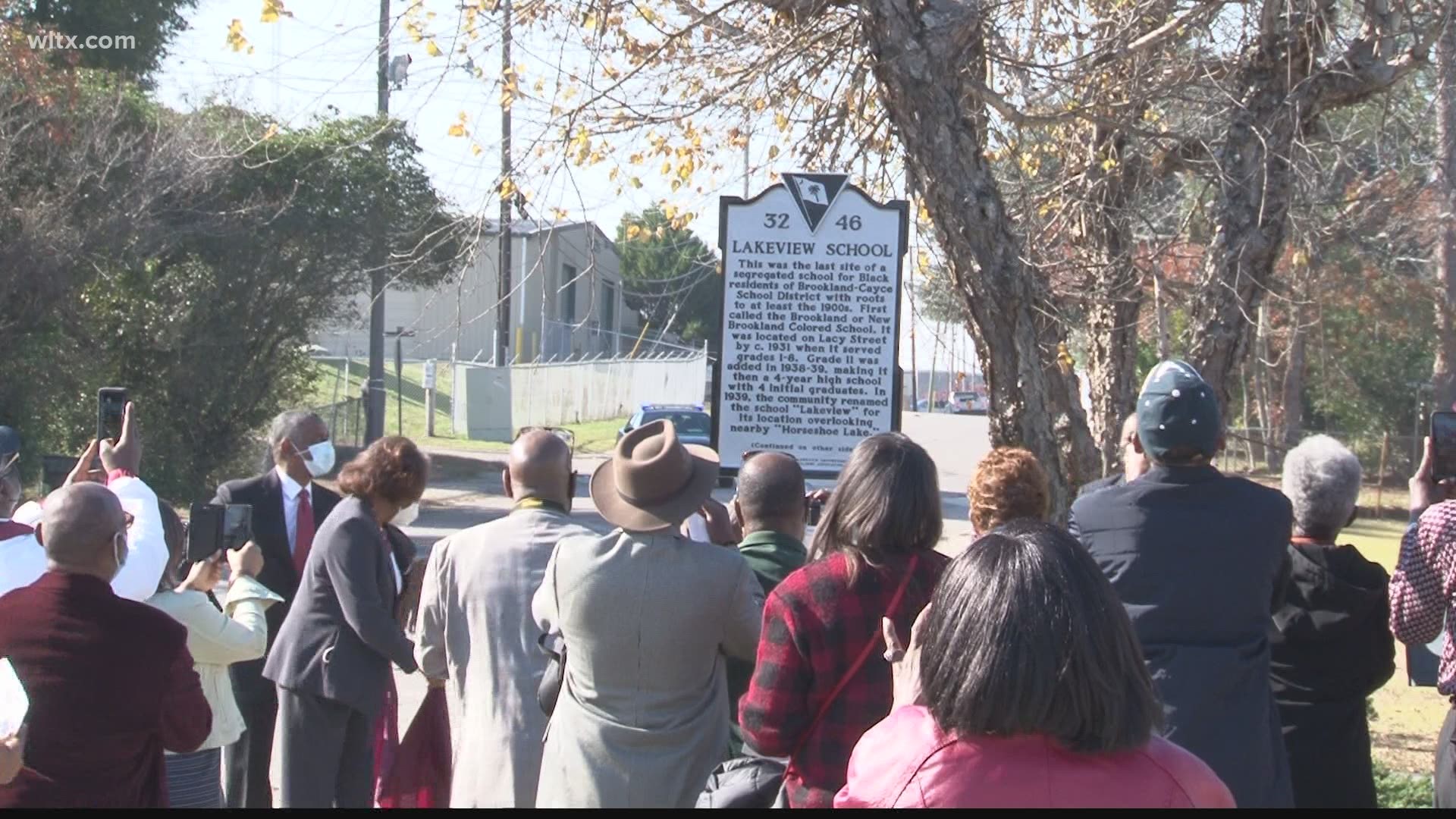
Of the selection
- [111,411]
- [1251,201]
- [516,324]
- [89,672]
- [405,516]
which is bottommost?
[89,672]

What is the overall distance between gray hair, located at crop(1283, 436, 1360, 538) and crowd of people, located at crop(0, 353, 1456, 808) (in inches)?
0.5

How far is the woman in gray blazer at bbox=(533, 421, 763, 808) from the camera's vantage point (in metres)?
3.73

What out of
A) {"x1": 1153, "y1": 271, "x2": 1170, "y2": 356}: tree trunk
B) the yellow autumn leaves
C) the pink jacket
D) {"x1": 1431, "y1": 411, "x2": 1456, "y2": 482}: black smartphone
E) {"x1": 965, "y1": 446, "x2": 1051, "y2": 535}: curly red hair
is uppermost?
the yellow autumn leaves

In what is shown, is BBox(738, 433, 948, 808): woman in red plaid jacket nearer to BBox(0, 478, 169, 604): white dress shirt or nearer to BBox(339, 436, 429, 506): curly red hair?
BBox(0, 478, 169, 604): white dress shirt

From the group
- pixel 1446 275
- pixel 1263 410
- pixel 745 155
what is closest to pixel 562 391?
pixel 1263 410

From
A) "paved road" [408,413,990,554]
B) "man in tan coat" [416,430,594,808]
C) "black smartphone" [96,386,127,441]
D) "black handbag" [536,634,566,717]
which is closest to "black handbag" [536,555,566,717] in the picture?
"black handbag" [536,634,566,717]

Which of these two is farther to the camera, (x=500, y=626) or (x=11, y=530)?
(x=500, y=626)

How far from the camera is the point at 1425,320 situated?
2991 centimetres

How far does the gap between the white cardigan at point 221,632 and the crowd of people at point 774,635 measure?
0.03 feet

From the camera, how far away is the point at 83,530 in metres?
3.52

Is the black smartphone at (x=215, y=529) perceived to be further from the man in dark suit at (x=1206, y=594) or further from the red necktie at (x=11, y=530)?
the man in dark suit at (x=1206, y=594)

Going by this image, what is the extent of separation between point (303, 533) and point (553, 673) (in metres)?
2.25

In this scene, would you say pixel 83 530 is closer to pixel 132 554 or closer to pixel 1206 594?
pixel 132 554

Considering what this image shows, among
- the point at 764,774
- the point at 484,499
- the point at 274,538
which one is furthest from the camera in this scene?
the point at 484,499
